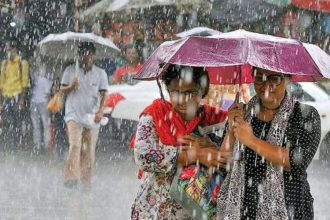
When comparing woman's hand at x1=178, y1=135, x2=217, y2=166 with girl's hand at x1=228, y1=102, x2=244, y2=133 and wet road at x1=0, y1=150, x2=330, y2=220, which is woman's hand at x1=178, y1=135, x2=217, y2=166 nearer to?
girl's hand at x1=228, y1=102, x2=244, y2=133

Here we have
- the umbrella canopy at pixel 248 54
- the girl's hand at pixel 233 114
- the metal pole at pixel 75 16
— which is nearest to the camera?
the umbrella canopy at pixel 248 54

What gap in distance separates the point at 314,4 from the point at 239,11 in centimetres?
229

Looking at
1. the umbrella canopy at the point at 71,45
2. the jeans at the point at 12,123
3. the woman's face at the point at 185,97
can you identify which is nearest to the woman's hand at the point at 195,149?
the woman's face at the point at 185,97

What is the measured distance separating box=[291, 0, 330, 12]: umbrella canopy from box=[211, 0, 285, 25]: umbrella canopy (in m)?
1.26

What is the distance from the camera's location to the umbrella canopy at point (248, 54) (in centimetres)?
388

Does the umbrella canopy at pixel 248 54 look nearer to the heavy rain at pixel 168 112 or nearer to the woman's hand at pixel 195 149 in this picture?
the heavy rain at pixel 168 112

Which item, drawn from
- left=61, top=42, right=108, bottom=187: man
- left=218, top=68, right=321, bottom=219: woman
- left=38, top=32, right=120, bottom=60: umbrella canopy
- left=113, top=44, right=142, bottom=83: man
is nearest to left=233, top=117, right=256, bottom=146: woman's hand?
left=218, top=68, right=321, bottom=219: woman

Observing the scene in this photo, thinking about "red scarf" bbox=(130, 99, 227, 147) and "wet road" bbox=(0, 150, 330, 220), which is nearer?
"red scarf" bbox=(130, 99, 227, 147)

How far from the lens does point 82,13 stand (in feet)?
61.5

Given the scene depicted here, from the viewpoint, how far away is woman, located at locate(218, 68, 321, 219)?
156 inches

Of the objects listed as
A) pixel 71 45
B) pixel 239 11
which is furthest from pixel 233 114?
pixel 239 11

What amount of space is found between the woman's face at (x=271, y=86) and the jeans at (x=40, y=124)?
36.1 feet

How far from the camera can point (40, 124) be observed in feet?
50.4

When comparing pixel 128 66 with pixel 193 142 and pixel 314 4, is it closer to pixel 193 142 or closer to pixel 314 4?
pixel 314 4
